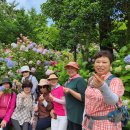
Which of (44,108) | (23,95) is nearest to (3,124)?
(23,95)

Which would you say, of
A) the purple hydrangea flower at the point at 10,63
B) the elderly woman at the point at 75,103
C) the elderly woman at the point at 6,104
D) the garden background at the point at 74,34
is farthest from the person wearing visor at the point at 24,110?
the purple hydrangea flower at the point at 10,63

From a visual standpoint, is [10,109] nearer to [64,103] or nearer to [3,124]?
[3,124]

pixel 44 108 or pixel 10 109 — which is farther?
pixel 10 109

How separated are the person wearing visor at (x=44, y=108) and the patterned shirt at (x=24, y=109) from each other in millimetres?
306

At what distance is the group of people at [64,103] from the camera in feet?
11.6

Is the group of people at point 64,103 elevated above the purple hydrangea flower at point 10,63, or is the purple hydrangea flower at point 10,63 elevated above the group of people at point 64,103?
the purple hydrangea flower at point 10,63

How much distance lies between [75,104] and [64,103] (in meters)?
0.81

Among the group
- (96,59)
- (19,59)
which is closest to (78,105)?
(96,59)

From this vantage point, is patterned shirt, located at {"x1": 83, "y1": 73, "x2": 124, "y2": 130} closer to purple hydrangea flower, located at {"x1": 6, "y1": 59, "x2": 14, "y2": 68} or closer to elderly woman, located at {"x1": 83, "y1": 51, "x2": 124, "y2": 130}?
elderly woman, located at {"x1": 83, "y1": 51, "x2": 124, "y2": 130}

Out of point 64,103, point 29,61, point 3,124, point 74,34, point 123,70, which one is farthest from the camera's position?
point 29,61

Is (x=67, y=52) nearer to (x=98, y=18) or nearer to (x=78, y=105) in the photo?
(x=98, y=18)

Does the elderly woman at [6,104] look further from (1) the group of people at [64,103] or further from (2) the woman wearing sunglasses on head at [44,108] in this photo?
(2) the woman wearing sunglasses on head at [44,108]

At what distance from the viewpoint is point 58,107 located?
657 centimetres

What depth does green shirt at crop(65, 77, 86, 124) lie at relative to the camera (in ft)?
18.2
